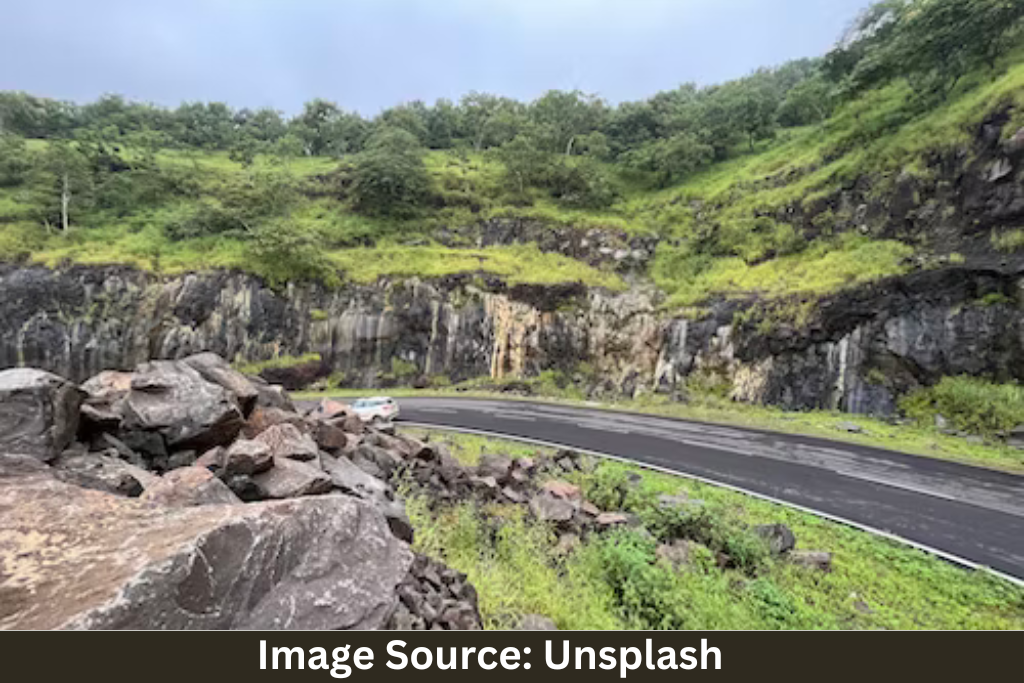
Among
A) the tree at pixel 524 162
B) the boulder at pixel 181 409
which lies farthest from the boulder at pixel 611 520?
the tree at pixel 524 162

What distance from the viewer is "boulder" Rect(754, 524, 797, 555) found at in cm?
685

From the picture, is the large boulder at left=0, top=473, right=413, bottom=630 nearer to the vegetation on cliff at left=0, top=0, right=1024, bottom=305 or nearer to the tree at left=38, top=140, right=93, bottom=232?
the vegetation on cliff at left=0, top=0, right=1024, bottom=305

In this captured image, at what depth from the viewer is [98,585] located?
2713mm

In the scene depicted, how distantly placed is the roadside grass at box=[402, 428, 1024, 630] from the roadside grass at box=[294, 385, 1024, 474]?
7.53 meters

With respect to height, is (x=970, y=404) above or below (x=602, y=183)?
below

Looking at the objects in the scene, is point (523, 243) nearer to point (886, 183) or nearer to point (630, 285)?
point (630, 285)

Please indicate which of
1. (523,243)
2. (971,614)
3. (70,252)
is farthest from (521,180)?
(971,614)

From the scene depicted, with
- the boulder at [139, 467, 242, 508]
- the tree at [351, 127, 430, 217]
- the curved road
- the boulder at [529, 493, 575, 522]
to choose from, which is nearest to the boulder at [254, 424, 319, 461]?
the boulder at [139, 467, 242, 508]

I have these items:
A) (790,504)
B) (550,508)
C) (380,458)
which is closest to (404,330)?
(380,458)

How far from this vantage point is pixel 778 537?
6.99 m

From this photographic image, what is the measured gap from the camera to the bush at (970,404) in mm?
13562

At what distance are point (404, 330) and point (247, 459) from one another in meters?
21.6

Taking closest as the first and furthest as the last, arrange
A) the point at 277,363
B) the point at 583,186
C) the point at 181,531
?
the point at 181,531, the point at 277,363, the point at 583,186

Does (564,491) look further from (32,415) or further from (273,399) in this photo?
(32,415)
